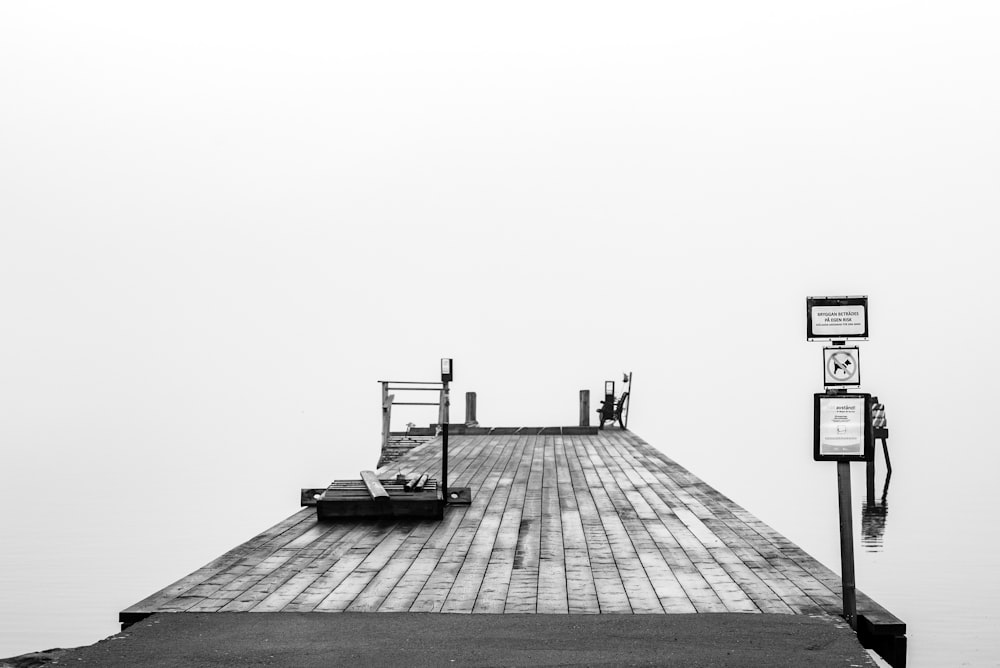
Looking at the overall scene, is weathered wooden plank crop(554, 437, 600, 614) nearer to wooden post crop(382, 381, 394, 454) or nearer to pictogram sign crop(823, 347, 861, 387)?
pictogram sign crop(823, 347, 861, 387)

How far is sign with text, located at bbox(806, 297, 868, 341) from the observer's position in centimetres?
576

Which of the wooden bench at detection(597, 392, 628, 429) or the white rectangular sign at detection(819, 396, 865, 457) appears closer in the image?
the white rectangular sign at detection(819, 396, 865, 457)

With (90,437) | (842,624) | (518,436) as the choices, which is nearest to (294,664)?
(842,624)

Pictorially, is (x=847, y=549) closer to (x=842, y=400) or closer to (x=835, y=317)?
(x=842, y=400)

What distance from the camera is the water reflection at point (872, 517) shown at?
16250 millimetres

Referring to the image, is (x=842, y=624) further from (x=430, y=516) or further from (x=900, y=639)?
(x=430, y=516)

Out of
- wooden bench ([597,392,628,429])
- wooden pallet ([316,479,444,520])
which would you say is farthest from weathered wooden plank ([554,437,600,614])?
wooden bench ([597,392,628,429])

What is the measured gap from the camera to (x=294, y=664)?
15.5 feet

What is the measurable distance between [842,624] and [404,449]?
1661 centimetres

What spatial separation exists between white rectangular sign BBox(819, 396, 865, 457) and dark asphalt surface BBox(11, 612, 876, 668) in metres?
0.86

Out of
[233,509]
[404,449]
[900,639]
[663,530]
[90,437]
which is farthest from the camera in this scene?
[90,437]

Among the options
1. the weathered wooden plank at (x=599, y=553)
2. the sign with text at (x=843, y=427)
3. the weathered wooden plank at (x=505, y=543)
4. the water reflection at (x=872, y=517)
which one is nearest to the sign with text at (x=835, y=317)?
the sign with text at (x=843, y=427)

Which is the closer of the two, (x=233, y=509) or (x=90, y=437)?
(x=233, y=509)

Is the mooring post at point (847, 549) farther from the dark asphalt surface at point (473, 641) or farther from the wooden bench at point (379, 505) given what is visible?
the wooden bench at point (379, 505)
